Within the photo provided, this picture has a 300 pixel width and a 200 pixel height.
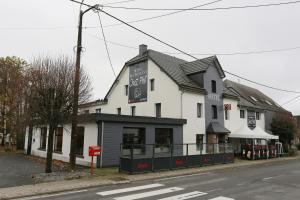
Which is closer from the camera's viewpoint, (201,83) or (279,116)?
(201,83)

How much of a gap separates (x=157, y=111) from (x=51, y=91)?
12990 millimetres

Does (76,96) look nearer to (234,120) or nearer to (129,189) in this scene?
(129,189)

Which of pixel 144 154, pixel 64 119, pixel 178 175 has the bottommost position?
pixel 178 175

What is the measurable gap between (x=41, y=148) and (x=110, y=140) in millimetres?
9945

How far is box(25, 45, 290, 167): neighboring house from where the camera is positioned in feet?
59.4

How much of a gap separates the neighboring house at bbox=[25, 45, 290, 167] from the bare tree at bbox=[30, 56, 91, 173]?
1933mm

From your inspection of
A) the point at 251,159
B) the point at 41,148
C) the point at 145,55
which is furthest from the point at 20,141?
the point at 251,159

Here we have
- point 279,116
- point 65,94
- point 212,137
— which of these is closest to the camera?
point 65,94

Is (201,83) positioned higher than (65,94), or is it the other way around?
(201,83)

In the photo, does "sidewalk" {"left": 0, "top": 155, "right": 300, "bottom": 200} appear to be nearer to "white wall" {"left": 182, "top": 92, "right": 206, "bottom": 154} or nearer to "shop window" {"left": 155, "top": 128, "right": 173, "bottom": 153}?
"shop window" {"left": 155, "top": 128, "right": 173, "bottom": 153}

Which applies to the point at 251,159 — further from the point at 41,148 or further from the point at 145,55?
the point at 41,148

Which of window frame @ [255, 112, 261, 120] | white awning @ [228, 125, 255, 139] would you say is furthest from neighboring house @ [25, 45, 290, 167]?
window frame @ [255, 112, 261, 120]

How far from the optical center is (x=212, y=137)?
1000 inches

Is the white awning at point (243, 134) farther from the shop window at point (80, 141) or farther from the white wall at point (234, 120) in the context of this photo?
the shop window at point (80, 141)
